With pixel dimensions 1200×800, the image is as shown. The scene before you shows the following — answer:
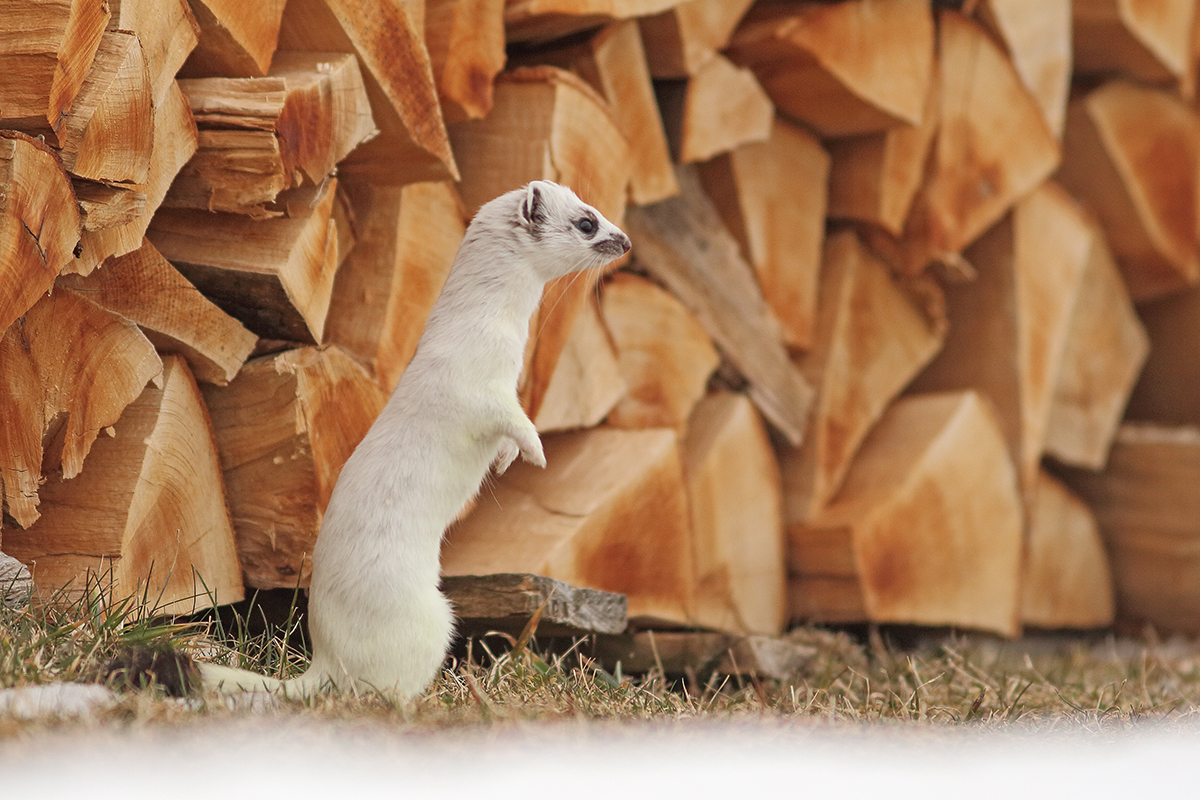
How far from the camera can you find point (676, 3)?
2.80 meters

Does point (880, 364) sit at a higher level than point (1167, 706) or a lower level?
higher

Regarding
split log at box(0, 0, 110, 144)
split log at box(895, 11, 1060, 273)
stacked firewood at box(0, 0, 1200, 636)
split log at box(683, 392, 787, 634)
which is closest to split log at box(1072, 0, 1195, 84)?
stacked firewood at box(0, 0, 1200, 636)

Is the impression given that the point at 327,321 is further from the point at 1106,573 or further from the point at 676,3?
the point at 1106,573

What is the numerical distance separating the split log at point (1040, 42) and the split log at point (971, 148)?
44mm

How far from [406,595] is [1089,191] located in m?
3.47

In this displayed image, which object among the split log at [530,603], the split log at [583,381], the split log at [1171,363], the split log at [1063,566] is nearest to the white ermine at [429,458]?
the split log at [530,603]

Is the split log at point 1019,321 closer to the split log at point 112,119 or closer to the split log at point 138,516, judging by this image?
the split log at point 138,516

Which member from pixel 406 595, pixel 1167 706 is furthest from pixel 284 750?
pixel 1167 706

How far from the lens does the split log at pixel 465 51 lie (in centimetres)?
234

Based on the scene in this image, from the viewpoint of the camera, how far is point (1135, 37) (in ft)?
13.5

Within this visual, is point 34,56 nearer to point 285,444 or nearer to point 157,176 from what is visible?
point 157,176

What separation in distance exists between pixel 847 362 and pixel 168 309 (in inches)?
87.6

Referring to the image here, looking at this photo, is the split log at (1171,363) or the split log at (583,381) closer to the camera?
the split log at (583,381)

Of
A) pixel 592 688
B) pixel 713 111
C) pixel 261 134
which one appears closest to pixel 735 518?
pixel 713 111
